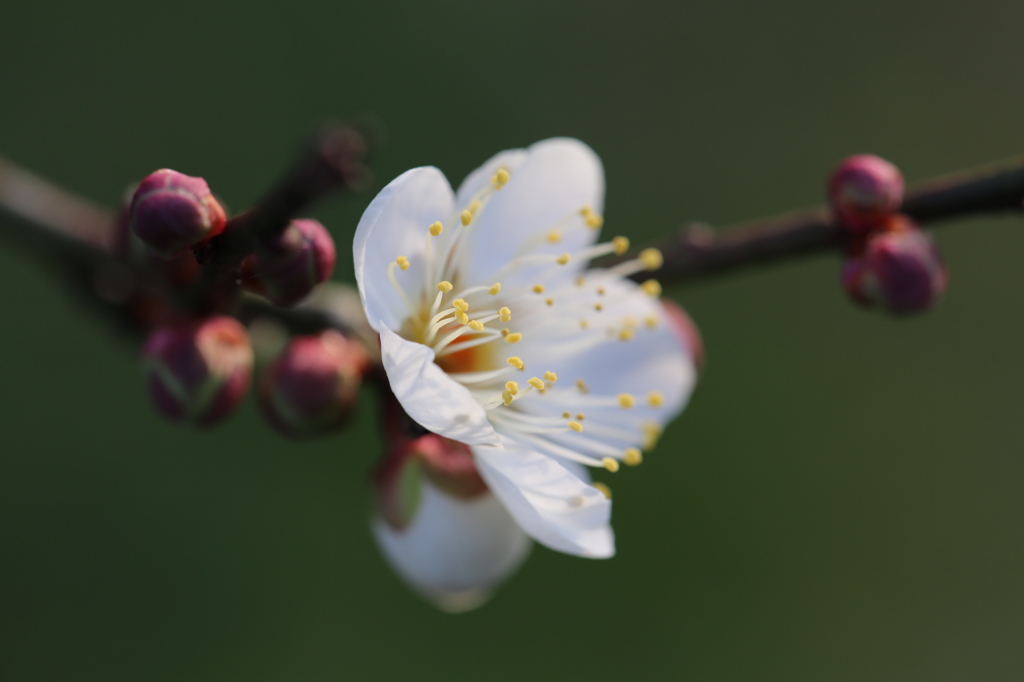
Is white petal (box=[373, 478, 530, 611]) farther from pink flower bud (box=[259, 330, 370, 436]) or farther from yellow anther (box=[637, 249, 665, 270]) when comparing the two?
yellow anther (box=[637, 249, 665, 270])

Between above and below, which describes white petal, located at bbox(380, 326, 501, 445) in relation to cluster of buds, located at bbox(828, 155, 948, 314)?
below

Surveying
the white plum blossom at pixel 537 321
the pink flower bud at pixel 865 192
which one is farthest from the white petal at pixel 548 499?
the pink flower bud at pixel 865 192

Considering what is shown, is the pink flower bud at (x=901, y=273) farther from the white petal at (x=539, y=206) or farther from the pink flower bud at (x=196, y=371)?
the pink flower bud at (x=196, y=371)

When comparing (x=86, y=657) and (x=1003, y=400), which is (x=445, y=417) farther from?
(x=1003, y=400)

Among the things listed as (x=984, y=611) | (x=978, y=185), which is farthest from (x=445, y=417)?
(x=984, y=611)

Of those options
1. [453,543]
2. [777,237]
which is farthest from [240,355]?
[777,237]

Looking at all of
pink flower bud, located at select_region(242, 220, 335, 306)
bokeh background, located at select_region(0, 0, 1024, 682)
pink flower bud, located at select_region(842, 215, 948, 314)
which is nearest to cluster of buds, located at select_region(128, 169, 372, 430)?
pink flower bud, located at select_region(242, 220, 335, 306)
